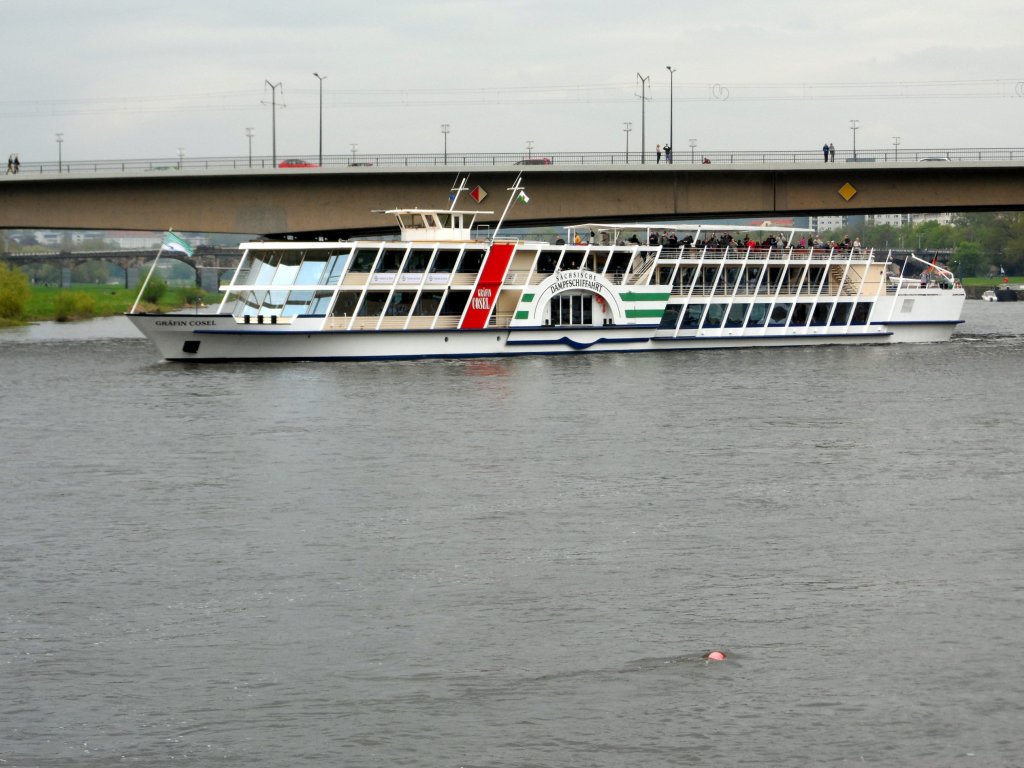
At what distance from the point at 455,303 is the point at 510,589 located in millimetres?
45992

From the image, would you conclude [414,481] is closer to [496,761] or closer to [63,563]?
[63,563]

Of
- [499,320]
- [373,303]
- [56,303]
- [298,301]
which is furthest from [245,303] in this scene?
[56,303]

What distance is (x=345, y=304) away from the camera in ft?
222

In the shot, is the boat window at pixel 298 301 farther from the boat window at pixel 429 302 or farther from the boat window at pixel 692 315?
the boat window at pixel 692 315

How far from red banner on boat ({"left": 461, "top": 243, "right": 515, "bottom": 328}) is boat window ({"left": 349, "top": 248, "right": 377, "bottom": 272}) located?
445 cm

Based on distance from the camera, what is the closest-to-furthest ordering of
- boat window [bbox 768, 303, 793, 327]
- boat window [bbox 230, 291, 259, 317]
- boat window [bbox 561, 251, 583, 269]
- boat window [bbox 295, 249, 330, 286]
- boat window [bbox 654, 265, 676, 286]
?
1. boat window [bbox 230, 291, 259, 317]
2. boat window [bbox 295, 249, 330, 286]
3. boat window [bbox 561, 251, 583, 269]
4. boat window [bbox 654, 265, 676, 286]
5. boat window [bbox 768, 303, 793, 327]

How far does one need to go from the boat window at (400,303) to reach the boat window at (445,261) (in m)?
1.55

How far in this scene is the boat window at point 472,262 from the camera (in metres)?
69.6

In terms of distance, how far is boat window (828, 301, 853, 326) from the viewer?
79.8 meters

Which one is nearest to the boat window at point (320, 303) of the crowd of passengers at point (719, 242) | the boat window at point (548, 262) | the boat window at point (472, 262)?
the boat window at point (472, 262)

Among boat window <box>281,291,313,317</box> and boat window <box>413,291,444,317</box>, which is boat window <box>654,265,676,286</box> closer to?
boat window <box>413,291,444,317</box>

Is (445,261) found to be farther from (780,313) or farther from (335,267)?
(780,313)

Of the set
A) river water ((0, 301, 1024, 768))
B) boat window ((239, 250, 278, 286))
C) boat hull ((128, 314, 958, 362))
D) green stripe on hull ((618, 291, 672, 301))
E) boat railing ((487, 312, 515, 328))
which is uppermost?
boat window ((239, 250, 278, 286))

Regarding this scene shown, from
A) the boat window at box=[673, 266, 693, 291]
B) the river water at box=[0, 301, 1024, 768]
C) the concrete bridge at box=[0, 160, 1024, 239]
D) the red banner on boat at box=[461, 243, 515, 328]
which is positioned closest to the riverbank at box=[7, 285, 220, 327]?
the concrete bridge at box=[0, 160, 1024, 239]
